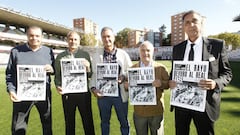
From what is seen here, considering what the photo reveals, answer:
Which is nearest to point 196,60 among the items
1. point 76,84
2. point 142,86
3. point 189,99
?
point 189,99

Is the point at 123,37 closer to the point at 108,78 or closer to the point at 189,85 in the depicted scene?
the point at 108,78

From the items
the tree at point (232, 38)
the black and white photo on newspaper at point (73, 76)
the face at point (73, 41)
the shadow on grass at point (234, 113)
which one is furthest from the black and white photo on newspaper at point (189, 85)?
the tree at point (232, 38)

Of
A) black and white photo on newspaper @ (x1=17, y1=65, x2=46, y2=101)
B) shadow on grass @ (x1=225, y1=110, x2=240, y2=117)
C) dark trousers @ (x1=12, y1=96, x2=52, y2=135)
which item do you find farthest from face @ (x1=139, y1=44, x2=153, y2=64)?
shadow on grass @ (x1=225, y1=110, x2=240, y2=117)

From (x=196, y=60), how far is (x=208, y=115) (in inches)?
25.3

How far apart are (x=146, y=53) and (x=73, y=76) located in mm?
1220

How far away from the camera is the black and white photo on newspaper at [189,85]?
252cm

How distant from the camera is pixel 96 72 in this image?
3.59 meters

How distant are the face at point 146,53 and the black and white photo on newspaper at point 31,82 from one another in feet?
4.84

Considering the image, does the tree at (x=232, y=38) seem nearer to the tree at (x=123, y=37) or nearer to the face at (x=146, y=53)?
the tree at (x=123, y=37)

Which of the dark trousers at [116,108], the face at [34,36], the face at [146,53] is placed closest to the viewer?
the face at [146,53]

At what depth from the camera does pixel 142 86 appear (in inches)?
125

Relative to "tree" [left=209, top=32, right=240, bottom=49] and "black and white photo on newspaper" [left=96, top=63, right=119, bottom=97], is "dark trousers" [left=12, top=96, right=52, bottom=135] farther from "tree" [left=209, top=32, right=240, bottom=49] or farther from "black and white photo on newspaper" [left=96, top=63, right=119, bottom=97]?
"tree" [left=209, top=32, right=240, bottom=49]

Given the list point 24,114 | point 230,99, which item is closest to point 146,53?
point 24,114

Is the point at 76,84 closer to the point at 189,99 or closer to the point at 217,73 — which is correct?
the point at 189,99
